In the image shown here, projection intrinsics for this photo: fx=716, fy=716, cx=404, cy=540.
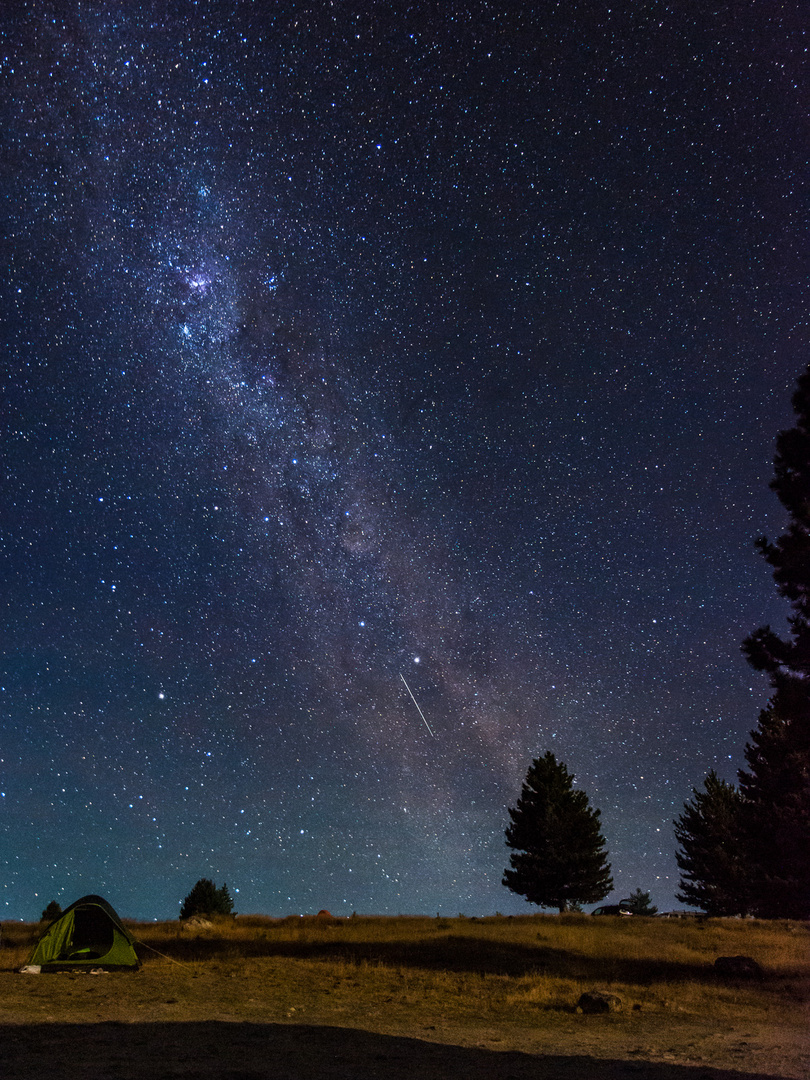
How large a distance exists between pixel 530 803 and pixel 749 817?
75.5 ft

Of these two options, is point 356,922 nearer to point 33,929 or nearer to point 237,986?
point 33,929

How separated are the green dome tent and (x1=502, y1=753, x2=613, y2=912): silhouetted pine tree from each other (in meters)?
25.6

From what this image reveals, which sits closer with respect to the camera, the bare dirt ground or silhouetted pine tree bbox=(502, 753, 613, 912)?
the bare dirt ground

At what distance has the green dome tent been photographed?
51.8ft

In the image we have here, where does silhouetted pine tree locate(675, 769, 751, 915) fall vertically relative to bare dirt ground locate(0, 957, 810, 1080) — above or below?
above

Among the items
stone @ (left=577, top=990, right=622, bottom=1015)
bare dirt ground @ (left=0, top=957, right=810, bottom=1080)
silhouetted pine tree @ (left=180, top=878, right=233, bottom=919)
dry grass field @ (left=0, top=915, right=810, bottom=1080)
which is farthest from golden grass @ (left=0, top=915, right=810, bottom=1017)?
silhouetted pine tree @ (left=180, top=878, right=233, bottom=919)

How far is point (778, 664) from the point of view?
623 inches

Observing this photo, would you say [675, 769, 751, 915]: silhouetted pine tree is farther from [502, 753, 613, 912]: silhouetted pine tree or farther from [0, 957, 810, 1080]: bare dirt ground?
[0, 957, 810, 1080]: bare dirt ground

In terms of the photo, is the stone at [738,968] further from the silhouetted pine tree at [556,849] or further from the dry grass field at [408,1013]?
the silhouetted pine tree at [556,849]

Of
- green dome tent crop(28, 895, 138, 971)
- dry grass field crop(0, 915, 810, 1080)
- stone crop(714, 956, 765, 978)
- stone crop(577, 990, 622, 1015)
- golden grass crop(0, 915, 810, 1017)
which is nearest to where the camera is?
dry grass field crop(0, 915, 810, 1080)

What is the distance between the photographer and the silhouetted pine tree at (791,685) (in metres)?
15.3

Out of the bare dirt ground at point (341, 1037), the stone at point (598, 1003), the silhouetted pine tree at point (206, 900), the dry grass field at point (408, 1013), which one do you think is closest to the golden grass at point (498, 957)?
the dry grass field at point (408, 1013)

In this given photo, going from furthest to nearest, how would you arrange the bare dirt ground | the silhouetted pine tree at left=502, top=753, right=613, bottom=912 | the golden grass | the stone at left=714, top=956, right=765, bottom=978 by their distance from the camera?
the silhouetted pine tree at left=502, top=753, right=613, bottom=912 < the stone at left=714, top=956, right=765, bottom=978 < the golden grass < the bare dirt ground

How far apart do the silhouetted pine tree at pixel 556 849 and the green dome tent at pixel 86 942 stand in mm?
25564
